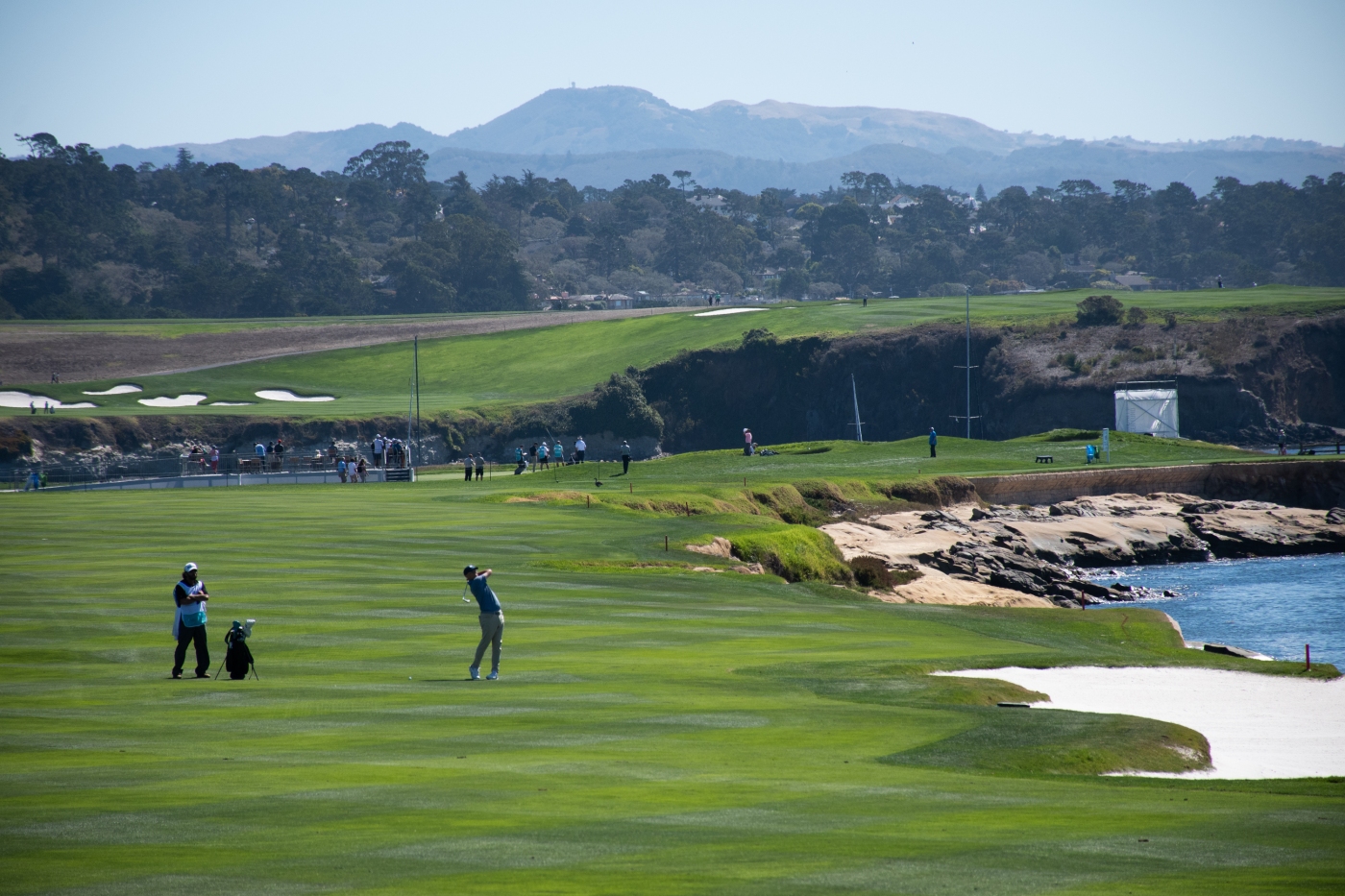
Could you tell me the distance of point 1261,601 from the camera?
171 ft

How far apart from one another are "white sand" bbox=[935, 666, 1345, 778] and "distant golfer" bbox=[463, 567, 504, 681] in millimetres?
8911

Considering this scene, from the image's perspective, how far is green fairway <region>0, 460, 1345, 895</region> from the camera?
10.9 metres

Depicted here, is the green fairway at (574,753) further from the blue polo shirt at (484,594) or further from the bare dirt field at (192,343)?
the bare dirt field at (192,343)

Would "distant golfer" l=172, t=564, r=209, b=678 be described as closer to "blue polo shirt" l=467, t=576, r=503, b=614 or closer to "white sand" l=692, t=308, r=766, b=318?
"blue polo shirt" l=467, t=576, r=503, b=614

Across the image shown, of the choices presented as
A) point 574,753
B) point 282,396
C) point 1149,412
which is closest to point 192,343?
point 282,396

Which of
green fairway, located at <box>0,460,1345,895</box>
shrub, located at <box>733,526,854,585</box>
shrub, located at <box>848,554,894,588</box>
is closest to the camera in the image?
green fairway, located at <box>0,460,1345,895</box>

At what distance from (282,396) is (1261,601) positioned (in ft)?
281

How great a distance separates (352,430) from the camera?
99.4 m

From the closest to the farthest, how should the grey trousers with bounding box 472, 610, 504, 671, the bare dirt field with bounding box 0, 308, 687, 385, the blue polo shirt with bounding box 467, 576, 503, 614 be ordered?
the blue polo shirt with bounding box 467, 576, 503, 614 → the grey trousers with bounding box 472, 610, 504, 671 → the bare dirt field with bounding box 0, 308, 687, 385

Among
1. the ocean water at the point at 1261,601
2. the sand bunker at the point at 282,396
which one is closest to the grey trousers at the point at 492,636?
the ocean water at the point at 1261,601

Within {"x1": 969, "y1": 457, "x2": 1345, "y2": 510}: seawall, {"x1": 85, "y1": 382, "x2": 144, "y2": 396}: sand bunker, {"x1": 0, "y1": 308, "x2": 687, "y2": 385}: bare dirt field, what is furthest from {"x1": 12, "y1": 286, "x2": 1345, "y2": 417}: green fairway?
{"x1": 969, "y1": 457, "x2": 1345, "y2": 510}: seawall

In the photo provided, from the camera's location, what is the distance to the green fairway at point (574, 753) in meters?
10.9

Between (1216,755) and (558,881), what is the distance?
12.3 m

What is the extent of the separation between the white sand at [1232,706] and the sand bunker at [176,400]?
95.5 metres
